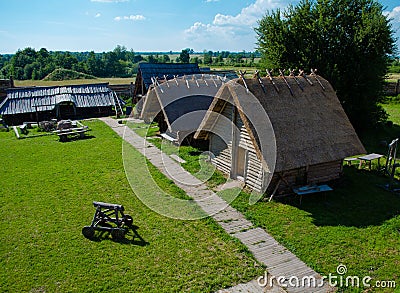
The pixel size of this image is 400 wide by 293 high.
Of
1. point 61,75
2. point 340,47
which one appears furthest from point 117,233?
point 61,75

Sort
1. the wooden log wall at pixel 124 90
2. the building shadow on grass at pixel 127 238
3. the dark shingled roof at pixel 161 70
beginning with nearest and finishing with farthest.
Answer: the building shadow on grass at pixel 127 238 < the dark shingled roof at pixel 161 70 < the wooden log wall at pixel 124 90

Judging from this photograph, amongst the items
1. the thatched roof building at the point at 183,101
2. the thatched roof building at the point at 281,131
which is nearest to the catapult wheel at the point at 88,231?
the thatched roof building at the point at 281,131

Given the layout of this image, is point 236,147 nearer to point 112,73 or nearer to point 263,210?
point 263,210

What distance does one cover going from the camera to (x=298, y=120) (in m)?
11.9

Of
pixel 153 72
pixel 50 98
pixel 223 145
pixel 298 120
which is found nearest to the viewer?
pixel 298 120

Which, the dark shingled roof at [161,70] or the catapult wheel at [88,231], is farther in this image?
the dark shingled roof at [161,70]

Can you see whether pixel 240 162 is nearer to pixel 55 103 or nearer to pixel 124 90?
pixel 55 103

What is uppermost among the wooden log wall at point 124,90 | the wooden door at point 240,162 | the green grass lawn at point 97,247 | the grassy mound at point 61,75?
the grassy mound at point 61,75

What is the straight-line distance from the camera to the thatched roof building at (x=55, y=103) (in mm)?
25781

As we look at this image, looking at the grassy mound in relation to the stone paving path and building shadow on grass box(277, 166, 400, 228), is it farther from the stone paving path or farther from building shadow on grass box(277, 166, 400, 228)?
building shadow on grass box(277, 166, 400, 228)

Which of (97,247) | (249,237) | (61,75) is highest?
(61,75)

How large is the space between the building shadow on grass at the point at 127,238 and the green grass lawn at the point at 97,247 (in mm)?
50

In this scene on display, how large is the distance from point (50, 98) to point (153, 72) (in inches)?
358

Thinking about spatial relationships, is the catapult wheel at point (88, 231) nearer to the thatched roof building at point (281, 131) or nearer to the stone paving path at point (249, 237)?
the stone paving path at point (249, 237)
